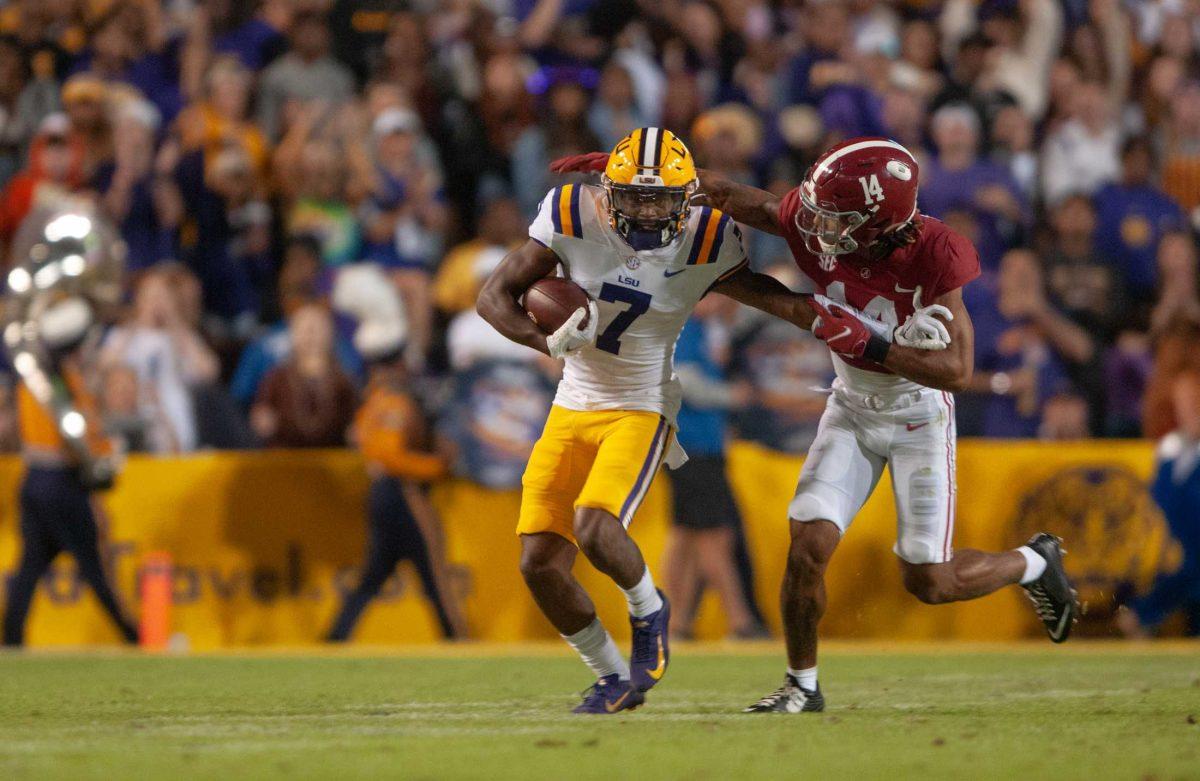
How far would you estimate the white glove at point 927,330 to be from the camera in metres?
5.65

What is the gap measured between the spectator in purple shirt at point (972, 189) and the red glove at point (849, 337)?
5.12 meters

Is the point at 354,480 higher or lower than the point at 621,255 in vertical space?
lower

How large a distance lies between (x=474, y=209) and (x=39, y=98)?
121 inches

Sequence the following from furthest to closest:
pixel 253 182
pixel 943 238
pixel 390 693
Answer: pixel 253 182 < pixel 390 693 < pixel 943 238

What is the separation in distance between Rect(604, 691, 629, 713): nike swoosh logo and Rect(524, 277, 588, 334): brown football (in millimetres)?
1229

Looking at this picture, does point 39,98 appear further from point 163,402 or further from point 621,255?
point 621,255

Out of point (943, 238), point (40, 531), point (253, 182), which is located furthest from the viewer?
point (253, 182)

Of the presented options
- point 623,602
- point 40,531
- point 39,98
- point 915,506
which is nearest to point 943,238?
point 915,506

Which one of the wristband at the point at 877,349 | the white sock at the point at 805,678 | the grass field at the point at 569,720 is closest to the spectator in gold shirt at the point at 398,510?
the grass field at the point at 569,720

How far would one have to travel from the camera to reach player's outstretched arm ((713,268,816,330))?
18.9 feet

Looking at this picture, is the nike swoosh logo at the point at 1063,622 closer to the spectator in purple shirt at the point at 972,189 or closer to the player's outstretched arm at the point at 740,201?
the player's outstretched arm at the point at 740,201

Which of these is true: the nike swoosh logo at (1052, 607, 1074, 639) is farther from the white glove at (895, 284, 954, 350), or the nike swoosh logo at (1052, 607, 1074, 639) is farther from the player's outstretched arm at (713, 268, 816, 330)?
the player's outstretched arm at (713, 268, 816, 330)

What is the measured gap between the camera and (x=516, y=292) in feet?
19.6

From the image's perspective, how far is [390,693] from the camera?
6625 mm
